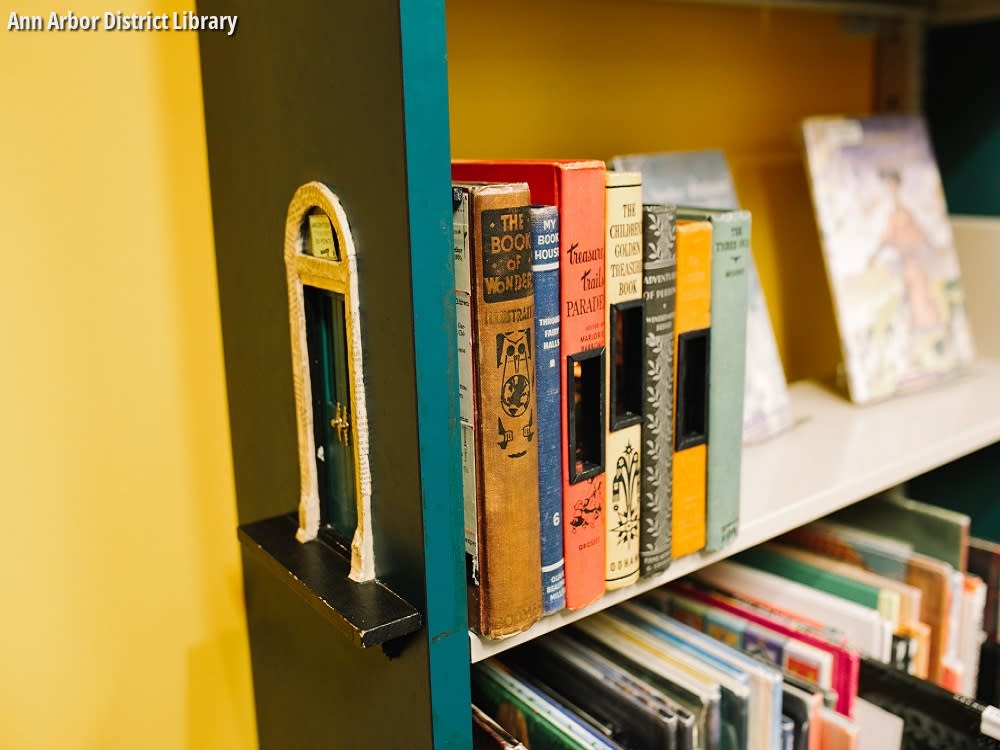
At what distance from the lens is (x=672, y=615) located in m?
0.94

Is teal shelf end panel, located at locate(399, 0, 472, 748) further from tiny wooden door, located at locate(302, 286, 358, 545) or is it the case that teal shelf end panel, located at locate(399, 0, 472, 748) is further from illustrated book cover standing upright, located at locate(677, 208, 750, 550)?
illustrated book cover standing upright, located at locate(677, 208, 750, 550)

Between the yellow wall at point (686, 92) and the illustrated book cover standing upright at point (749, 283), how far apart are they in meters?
0.09

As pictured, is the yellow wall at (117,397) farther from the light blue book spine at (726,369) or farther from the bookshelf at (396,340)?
the light blue book spine at (726,369)

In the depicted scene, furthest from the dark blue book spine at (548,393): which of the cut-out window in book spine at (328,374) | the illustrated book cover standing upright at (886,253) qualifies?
the illustrated book cover standing upright at (886,253)

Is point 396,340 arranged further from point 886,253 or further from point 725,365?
point 886,253

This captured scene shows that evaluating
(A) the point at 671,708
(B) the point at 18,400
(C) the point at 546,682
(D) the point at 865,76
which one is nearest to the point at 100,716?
(B) the point at 18,400

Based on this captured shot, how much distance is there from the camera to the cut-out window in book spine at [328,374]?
617 millimetres

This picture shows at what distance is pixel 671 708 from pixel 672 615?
21cm

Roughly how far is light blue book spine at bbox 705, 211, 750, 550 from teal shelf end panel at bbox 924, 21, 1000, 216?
0.74 meters

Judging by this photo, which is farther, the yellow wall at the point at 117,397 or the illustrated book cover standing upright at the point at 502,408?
the yellow wall at the point at 117,397

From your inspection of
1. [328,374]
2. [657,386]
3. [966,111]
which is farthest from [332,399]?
[966,111]

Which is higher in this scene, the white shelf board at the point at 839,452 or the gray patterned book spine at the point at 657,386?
the gray patterned book spine at the point at 657,386

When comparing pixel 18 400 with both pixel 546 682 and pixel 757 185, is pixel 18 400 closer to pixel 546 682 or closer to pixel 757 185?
pixel 546 682

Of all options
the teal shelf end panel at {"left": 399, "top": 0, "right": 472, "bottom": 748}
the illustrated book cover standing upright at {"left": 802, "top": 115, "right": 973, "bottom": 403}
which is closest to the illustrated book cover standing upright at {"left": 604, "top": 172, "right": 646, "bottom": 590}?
the teal shelf end panel at {"left": 399, "top": 0, "right": 472, "bottom": 748}
